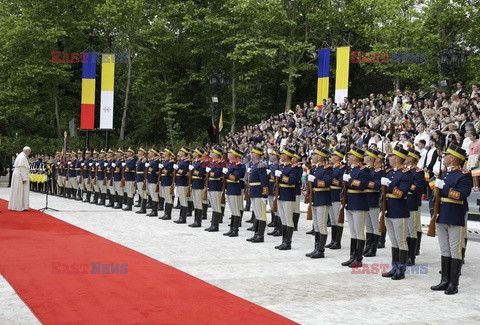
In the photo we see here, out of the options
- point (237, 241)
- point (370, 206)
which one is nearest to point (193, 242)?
point (237, 241)

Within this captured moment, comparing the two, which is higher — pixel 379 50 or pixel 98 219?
pixel 379 50

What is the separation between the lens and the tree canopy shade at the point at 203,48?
31656mm

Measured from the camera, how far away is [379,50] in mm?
31812

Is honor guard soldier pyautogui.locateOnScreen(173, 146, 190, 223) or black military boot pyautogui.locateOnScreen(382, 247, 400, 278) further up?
honor guard soldier pyautogui.locateOnScreen(173, 146, 190, 223)

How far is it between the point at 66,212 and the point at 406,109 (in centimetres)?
1173

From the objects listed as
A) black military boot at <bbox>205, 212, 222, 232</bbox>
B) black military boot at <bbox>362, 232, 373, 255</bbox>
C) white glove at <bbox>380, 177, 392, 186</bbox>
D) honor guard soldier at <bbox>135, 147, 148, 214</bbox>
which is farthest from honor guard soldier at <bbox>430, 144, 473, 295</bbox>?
honor guard soldier at <bbox>135, 147, 148, 214</bbox>

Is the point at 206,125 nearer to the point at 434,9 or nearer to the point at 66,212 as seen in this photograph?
the point at 434,9

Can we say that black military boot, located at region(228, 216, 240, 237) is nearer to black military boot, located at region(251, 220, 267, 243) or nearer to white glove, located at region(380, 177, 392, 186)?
black military boot, located at region(251, 220, 267, 243)

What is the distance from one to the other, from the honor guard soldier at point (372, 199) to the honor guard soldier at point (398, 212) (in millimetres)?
719

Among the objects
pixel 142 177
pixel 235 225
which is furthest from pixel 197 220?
pixel 142 177

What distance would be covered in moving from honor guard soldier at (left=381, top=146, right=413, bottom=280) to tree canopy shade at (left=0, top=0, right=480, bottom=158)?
23229 millimetres

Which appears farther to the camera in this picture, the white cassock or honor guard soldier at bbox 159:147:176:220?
the white cassock

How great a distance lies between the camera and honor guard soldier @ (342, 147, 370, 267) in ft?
30.6

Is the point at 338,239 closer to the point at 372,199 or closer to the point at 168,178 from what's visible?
the point at 372,199
